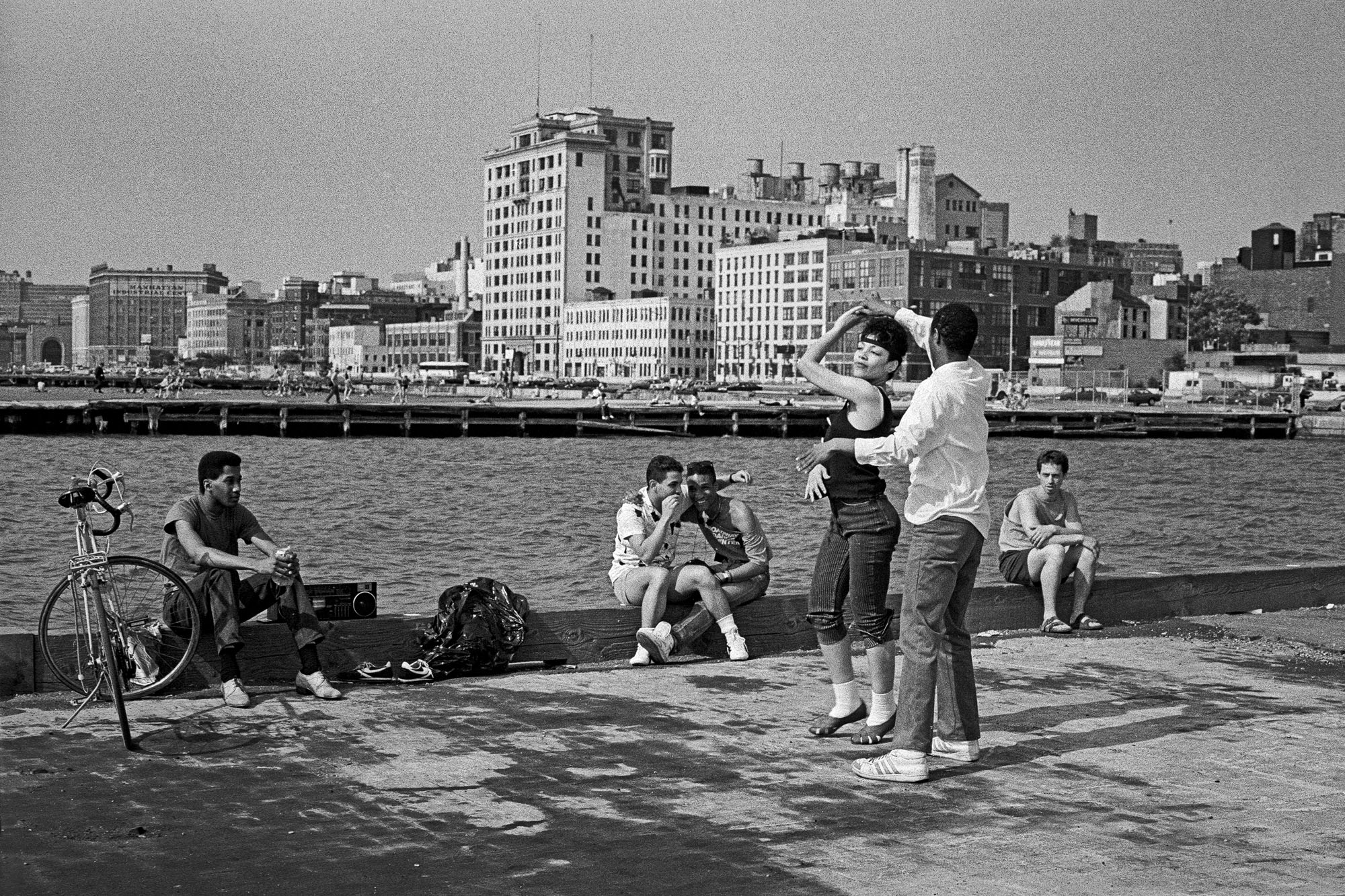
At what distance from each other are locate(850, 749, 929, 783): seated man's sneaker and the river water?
9166mm

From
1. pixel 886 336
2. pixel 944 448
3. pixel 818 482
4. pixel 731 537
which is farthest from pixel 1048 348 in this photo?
pixel 944 448

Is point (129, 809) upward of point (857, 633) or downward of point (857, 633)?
downward

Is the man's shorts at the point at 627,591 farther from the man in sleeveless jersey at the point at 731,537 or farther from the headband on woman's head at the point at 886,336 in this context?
the headband on woman's head at the point at 886,336

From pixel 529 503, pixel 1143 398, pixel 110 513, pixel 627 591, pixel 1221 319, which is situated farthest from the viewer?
pixel 1221 319

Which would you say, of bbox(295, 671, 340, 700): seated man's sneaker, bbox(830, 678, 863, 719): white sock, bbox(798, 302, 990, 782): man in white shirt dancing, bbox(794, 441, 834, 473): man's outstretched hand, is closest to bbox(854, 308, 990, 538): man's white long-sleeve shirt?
bbox(798, 302, 990, 782): man in white shirt dancing

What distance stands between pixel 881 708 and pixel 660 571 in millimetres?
2676

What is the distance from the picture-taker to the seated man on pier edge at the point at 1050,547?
1147cm

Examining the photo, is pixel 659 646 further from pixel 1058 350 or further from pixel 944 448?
pixel 1058 350

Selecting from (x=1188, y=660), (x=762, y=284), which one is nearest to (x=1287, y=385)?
(x=762, y=284)

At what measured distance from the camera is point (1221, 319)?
153 m

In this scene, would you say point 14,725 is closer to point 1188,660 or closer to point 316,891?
point 316,891

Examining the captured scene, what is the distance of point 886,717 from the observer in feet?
25.5

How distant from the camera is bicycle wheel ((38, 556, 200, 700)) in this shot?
7.90 meters

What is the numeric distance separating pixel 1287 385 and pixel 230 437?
257 feet
